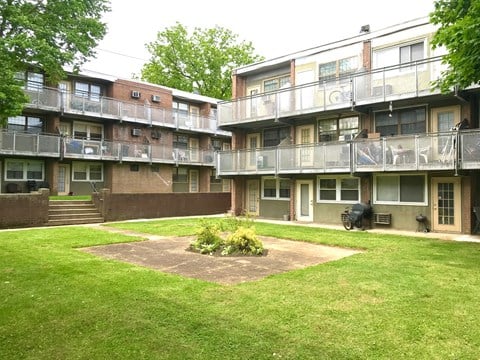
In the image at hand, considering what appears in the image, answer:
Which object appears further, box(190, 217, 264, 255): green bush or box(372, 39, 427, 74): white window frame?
box(372, 39, 427, 74): white window frame

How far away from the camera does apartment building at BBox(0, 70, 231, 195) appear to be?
75.2 ft

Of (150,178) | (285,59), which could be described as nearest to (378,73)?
(285,59)

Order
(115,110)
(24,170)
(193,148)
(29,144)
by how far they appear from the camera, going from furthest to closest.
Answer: (193,148)
(115,110)
(24,170)
(29,144)

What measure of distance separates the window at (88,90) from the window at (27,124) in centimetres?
309

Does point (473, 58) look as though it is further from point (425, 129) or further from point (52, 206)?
point (52, 206)

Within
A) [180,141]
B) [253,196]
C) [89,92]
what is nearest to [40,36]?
[253,196]

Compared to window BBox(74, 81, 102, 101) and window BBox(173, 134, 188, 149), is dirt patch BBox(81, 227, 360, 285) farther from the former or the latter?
window BBox(173, 134, 188, 149)

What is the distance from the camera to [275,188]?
73.3 ft

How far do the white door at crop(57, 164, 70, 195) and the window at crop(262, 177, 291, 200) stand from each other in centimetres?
1304

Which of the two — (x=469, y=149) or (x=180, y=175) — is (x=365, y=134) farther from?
(x=180, y=175)

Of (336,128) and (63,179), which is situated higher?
(336,128)

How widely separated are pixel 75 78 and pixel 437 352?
87.2 ft

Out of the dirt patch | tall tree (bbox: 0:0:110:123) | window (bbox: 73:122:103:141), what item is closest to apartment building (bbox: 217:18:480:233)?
the dirt patch

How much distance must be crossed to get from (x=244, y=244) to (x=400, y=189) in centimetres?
960
